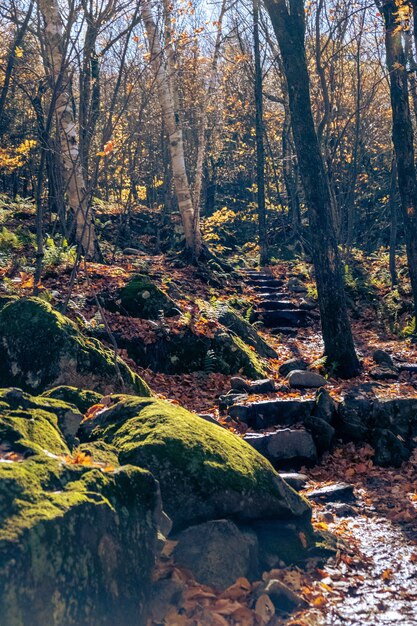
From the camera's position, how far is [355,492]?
19.6ft

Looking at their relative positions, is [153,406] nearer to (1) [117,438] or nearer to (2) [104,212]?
(1) [117,438]

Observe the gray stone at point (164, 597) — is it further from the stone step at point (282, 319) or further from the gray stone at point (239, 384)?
the stone step at point (282, 319)

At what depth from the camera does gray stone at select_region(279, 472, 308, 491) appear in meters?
5.97

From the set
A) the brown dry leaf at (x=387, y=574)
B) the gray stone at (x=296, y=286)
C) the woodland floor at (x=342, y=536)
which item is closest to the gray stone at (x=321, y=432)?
the woodland floor at (x=342, y=536)

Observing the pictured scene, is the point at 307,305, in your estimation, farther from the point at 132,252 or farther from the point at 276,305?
the point at 132,252

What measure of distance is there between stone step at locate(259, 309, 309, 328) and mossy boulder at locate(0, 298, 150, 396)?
798cm

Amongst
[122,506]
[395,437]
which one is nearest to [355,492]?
[395,437]

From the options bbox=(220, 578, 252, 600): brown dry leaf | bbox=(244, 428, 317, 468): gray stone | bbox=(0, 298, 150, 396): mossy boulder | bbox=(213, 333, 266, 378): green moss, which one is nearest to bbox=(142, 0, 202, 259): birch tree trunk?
bbox=(213, 333, 266, 378): green moss

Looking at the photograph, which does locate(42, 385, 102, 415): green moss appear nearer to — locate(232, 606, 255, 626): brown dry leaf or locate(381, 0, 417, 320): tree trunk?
locate(232, 606, 255, 626): brown dry leaf

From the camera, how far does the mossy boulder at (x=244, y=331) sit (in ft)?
35.3

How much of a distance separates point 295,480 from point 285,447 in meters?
0.70

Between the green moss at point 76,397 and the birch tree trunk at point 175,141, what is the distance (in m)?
10.3

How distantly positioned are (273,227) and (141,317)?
60.4 ft

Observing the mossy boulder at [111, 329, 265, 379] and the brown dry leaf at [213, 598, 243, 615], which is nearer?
the brown dry leaf at [213, 598, 243, 615]
